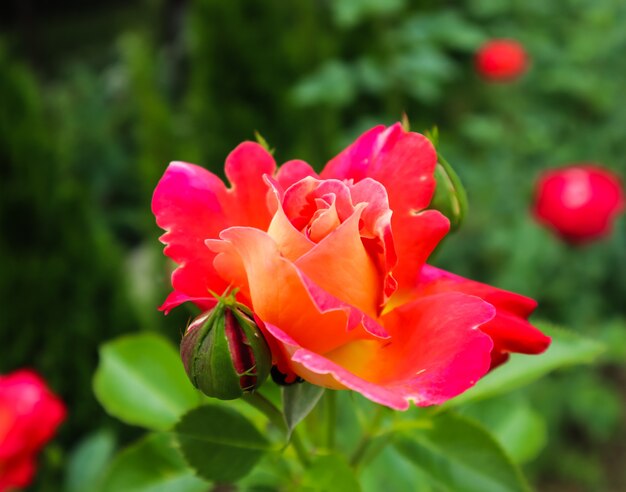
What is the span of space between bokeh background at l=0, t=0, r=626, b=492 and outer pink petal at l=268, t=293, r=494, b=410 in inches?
16.4

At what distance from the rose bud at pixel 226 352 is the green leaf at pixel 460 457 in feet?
0.67

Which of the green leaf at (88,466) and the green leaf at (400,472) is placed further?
the green leaf at (88,466)

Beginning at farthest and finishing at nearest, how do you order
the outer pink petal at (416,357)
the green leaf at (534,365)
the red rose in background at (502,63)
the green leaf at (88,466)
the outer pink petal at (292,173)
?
the red rose in background at (502,63) → the green leaf at (88,466) → the green leaf at (534,365) → the outer pink petal at (292,173) → the outer pink petal at (416,357)

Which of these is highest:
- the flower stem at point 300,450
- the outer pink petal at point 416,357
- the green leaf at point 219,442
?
the outer pink petal at point 416,357

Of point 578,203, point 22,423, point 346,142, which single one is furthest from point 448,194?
point 346,142

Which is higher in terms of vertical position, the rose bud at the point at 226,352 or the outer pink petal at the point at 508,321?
the rose bud at the point at 226,352

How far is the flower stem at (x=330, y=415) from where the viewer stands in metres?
0.51

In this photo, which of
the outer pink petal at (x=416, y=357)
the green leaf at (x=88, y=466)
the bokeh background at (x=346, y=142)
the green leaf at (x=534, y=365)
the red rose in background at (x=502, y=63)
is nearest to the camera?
the outer pink petal at (x=416, y=357)

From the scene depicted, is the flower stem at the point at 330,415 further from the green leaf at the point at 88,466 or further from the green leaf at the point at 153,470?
the green leaf at the point at 88,466

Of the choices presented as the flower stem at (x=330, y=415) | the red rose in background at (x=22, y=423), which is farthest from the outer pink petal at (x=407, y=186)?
the red rose in background at (x=22, y=423)

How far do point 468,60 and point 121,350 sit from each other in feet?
11.9

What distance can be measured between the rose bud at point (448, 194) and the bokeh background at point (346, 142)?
380mm

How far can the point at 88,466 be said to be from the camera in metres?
1.41

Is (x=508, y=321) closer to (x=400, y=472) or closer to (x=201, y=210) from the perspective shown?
(x=201, y=210)
